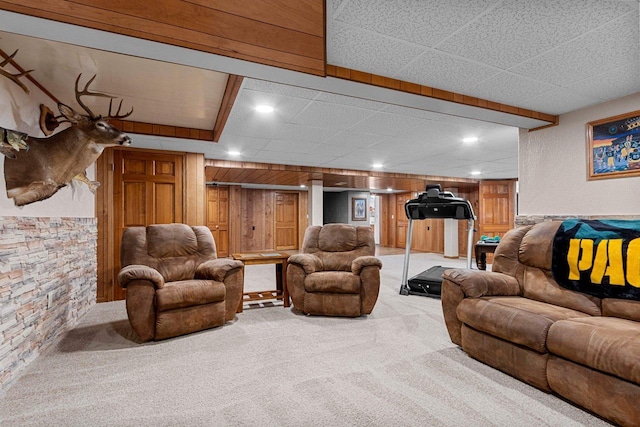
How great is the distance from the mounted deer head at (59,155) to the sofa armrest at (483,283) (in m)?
2.96

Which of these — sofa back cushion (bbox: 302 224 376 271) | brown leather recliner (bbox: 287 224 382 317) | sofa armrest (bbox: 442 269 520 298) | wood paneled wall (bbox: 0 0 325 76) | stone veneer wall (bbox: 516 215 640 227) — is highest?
wood paneled wall (bbox: 0 0 325 76)

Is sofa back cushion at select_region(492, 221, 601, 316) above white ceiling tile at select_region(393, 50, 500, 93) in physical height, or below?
below

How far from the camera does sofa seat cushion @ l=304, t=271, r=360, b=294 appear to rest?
3256 millimetres

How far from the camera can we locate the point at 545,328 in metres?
1.86

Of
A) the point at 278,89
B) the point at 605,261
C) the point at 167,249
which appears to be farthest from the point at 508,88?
the point at 167,249

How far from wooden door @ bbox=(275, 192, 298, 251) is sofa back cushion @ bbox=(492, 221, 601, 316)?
748cm

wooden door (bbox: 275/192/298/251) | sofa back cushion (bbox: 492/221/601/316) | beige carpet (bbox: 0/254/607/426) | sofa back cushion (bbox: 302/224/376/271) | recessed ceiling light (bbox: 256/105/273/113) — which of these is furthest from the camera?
wooden door (bbox: 275/192/298/251)

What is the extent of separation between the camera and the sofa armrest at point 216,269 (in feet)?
10.1

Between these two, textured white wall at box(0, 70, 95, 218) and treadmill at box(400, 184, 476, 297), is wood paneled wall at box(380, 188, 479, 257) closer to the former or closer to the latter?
treadmill at box(400, 184, 476, 297)

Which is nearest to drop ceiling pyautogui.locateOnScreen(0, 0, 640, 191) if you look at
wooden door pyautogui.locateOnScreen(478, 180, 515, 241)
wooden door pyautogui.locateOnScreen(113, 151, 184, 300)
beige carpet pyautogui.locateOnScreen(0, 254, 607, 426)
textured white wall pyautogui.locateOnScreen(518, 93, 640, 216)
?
textured white wall pyautogui.locateOnScreen(518, 93, 640, 216)

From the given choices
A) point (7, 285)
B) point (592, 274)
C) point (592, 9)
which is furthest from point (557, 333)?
point (7, 285)

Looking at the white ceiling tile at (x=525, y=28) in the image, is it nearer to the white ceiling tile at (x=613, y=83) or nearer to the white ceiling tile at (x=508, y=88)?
the white ceiling tile at (x=508, y=88)

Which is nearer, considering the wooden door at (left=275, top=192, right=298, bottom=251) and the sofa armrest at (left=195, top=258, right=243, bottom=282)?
the sofa armrest at (left=195, top=258, right=243, bottom=282)

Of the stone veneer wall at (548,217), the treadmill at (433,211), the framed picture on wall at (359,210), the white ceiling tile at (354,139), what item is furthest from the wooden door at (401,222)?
the stone veneer wall at (548,217)
